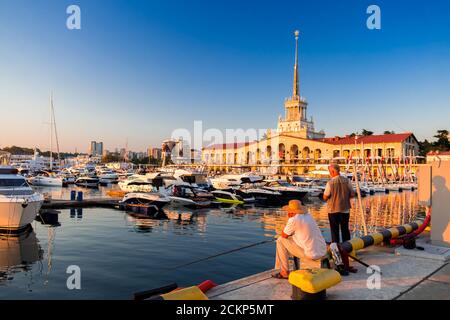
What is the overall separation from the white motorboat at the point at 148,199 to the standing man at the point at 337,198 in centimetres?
2389

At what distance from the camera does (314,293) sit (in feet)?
19.6

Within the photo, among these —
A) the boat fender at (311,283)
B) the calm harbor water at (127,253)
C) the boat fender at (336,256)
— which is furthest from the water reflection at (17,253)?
the boat fender at (336,256)

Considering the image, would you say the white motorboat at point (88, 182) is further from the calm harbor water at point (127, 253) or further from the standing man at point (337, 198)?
the standing man at point (337, 198)

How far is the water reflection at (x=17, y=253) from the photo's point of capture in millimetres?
13562

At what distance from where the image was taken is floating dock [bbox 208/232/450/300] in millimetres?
6443

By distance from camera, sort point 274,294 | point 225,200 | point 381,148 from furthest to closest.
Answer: point 381,148
point 225,200
point 274,294

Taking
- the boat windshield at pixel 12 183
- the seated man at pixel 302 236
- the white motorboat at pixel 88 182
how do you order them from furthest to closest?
the white motorboat at pixel 88 182
the boat windshield at pixel 12 183
the seated man at pixel 302 236

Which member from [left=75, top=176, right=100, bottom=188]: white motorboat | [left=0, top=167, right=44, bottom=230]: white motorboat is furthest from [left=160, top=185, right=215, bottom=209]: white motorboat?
[left=75, top=176, right=100, bottom=188]: white motorboat

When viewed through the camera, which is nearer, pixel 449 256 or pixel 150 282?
pixel 449 256

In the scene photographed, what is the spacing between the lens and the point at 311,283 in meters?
5.81

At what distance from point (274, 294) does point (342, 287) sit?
146cm

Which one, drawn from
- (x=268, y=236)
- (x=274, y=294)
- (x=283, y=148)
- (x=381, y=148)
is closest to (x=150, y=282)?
(x=274, y=294)
